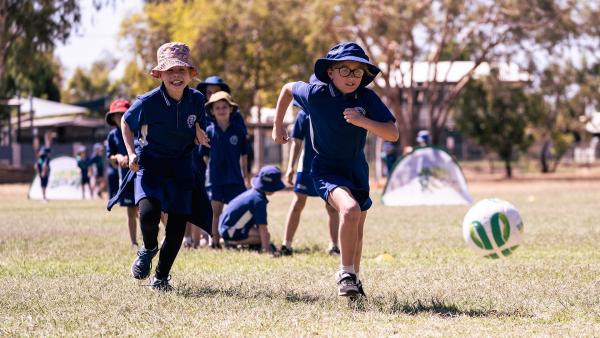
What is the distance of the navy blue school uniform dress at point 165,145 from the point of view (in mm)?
7328

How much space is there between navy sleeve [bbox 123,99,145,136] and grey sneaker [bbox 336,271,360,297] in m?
1.91

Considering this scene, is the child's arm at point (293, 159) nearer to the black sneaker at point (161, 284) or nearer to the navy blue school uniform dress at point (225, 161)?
the navy blue school uniform dress at point (225, 161)

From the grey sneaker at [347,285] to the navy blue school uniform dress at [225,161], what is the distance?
4815 mm

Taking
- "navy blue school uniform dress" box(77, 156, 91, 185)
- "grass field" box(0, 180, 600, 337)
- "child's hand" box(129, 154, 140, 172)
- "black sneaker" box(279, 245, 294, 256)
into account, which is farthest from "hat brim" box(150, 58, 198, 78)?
"navy blue school uniform dress" box(77, 156, 91, 185)

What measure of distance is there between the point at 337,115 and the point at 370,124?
0.35 metres

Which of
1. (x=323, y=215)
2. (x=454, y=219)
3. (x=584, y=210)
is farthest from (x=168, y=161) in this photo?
(x=584, y=210)

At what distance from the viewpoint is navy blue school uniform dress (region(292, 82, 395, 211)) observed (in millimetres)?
6734

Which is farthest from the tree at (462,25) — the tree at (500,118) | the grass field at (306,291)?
the grass field at (306,291)

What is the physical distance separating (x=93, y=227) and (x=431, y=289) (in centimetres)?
833

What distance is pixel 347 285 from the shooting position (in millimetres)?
6551

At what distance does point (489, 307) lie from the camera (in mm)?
6578

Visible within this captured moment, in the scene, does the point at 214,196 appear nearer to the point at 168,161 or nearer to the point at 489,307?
the point at 168,161

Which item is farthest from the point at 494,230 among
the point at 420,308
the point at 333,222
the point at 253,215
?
the point at 420,308

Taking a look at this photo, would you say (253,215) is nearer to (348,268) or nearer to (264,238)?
(264,238)
